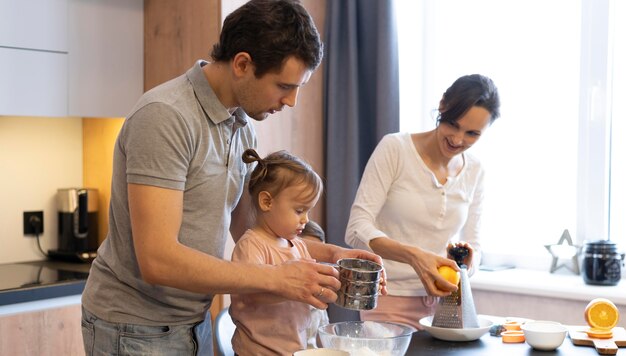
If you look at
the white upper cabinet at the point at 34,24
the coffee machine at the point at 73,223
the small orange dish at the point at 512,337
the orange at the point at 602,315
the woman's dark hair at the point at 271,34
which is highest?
the white upper cabinet at the point at 34,24

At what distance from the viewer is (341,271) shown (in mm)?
1740

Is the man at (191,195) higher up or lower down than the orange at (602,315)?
higher up

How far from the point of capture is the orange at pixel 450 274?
217 cm

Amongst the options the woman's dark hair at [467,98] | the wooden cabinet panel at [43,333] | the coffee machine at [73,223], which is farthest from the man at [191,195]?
the coffee machine at [73,223]

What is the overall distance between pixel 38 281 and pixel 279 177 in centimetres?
138

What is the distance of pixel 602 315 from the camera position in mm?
2250

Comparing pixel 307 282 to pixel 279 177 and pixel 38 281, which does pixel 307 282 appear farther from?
pixel 38 281

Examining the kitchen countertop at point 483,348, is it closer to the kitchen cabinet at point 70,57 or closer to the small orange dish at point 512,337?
the small orange dish at point 512,337

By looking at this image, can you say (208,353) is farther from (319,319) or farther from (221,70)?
(221,70)

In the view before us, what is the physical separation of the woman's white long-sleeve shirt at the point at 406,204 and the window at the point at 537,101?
1087mm

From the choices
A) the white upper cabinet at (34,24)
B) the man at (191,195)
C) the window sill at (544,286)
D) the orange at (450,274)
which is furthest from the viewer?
the window sill at (544,286)

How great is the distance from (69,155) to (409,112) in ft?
5.10

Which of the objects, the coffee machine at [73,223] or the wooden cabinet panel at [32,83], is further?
the coffee machine at [73,223]

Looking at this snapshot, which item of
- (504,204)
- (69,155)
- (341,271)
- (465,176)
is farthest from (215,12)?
(341,271)
